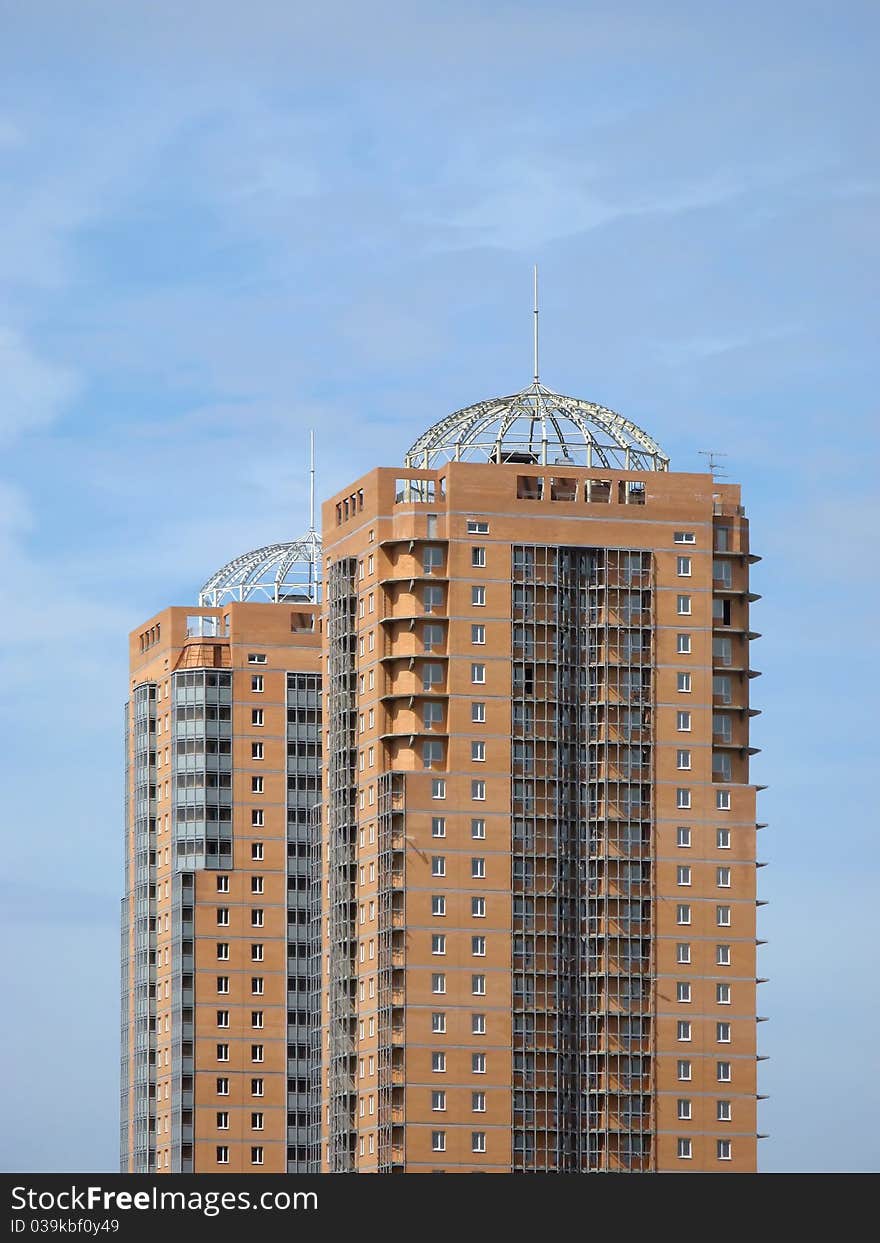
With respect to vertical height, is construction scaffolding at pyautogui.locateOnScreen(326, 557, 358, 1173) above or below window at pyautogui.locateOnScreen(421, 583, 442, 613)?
below

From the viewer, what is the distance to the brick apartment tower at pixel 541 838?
18862cm

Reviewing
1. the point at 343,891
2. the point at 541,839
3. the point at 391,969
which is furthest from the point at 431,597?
the point at 391,969

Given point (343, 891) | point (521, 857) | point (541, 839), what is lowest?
point (343, 891)

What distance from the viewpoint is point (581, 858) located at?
193 m

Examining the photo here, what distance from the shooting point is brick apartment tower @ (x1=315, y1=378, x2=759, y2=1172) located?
18862 cm

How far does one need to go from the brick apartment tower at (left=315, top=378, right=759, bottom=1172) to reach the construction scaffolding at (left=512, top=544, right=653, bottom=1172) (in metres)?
0.13

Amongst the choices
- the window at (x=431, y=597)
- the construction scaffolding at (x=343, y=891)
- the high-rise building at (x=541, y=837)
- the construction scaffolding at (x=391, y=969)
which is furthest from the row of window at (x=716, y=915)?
the window at (x=431, y=597)

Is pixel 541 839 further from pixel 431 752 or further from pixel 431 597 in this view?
pixel 431 597

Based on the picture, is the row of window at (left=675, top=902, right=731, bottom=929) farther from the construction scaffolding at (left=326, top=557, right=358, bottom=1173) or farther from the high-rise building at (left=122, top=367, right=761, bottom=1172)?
the construction scaffolding at (left=326, top=557, right=358, bottom=1173)

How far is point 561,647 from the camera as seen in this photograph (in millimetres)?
193375

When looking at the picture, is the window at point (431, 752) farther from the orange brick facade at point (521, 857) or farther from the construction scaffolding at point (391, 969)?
the construction scaffolding at point (391, 969)

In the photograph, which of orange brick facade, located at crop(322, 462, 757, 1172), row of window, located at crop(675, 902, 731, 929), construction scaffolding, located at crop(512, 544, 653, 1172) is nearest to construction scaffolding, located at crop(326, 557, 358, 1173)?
orange brick facade, located at crop(322, 462, 757, 1172)

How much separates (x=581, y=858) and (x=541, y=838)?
2952 millimetres

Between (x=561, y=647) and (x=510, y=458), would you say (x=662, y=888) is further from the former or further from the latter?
(x=510, y=458)
